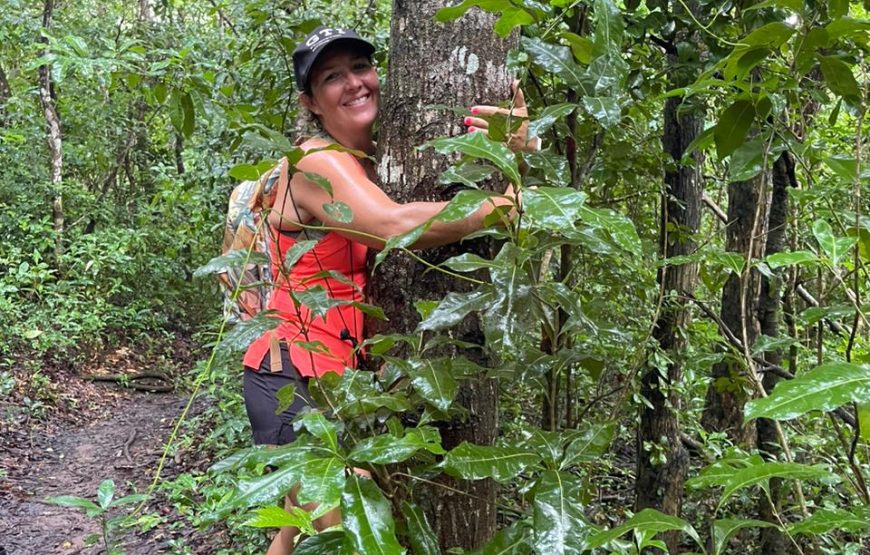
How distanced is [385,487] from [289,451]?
1.01 feet

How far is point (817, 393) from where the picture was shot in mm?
908

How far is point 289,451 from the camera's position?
1.16 meters

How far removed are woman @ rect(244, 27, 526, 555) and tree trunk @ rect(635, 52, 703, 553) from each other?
169 cm

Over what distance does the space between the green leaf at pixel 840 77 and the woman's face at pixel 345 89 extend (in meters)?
1.28

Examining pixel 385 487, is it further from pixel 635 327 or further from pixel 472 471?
pixel 635 327

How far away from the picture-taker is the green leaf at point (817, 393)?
89 cm

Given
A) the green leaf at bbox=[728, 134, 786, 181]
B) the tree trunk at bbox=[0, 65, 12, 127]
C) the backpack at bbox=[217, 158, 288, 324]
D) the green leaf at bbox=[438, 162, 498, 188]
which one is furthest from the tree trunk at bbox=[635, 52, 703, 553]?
the tree trunk at bbox=[0, 65, 12, 127]

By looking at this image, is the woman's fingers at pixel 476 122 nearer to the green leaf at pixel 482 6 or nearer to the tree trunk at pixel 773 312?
the green leaf at pixel 482 6

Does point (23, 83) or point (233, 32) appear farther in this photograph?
point (23, 83)

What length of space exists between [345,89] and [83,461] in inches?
194

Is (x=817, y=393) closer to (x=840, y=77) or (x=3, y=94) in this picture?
(x=840, y=77)

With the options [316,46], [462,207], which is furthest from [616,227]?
[316,46]

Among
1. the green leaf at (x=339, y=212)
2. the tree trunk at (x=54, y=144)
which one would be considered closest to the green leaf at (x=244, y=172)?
the green leaf at (x=339, y=212)

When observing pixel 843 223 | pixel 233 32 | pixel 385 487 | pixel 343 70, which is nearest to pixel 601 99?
pixel 843 223
